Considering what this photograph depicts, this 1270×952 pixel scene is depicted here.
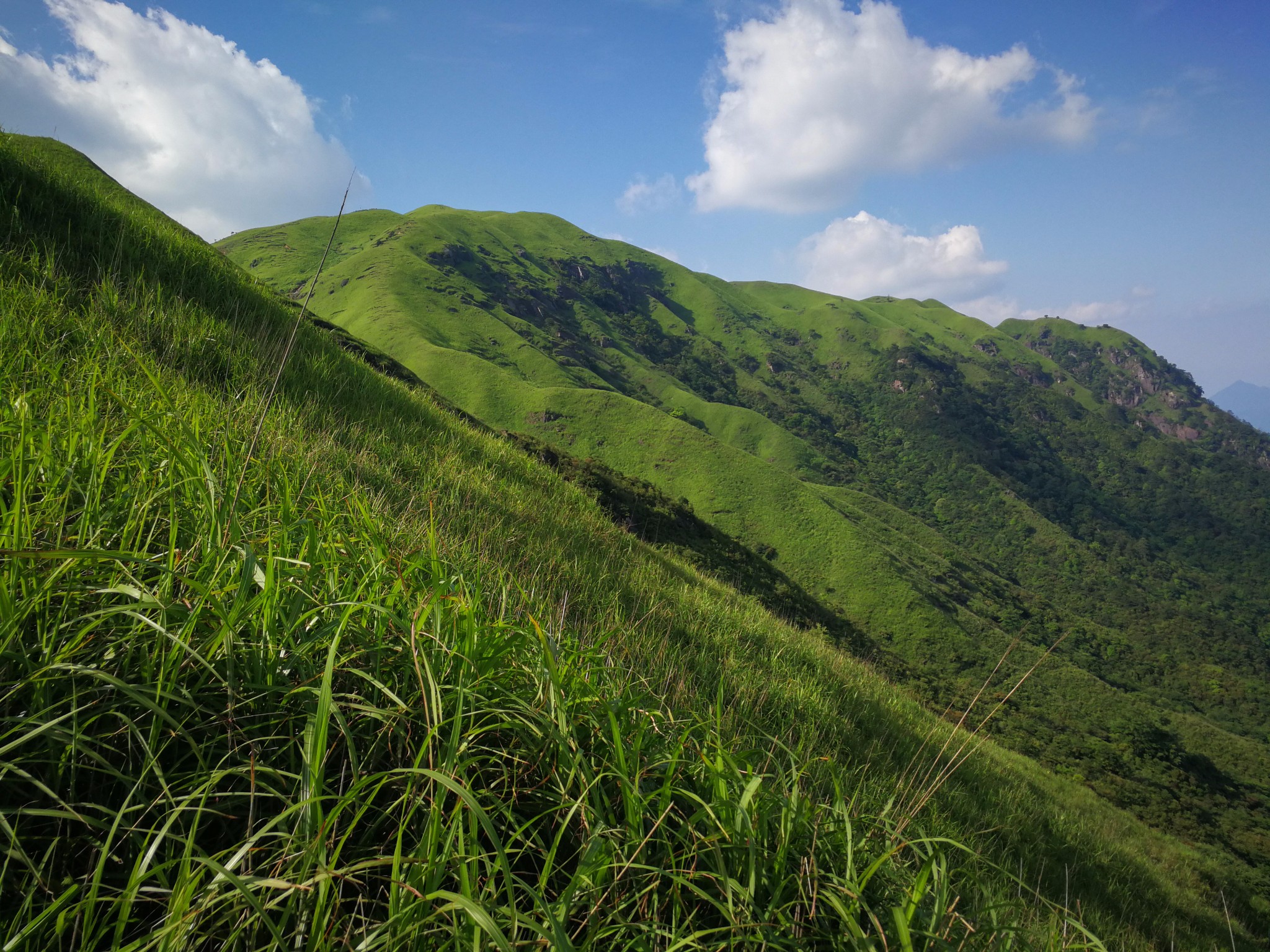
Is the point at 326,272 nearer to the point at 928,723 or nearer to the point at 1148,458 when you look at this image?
the point at 928,723

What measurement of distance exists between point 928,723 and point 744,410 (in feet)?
431

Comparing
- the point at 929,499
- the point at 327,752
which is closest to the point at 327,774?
the point at 327,752

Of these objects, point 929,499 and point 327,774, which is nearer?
point 327,774

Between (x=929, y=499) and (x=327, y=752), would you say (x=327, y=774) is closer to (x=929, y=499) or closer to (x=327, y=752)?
(x=327, y=752)

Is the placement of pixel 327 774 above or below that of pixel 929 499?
below

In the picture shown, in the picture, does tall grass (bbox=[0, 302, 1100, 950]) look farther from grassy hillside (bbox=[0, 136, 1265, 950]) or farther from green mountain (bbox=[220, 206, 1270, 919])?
green mountain (bbox=[220, 206, 1270, 919])

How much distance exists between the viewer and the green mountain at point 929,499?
51.7 metres

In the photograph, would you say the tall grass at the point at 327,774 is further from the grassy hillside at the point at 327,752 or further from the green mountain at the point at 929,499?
the green mountain at the point at 929,499

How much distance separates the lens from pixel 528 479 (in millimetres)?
8586

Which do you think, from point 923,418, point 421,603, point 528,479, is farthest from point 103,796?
point 923,418

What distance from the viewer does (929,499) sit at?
527ft

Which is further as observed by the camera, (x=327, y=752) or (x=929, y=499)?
(x=929, y=499)

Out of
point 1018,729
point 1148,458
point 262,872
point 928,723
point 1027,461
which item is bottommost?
point 1018,729

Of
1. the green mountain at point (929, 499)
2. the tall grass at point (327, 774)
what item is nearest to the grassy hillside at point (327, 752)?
the tall grass at point (327, 774)
